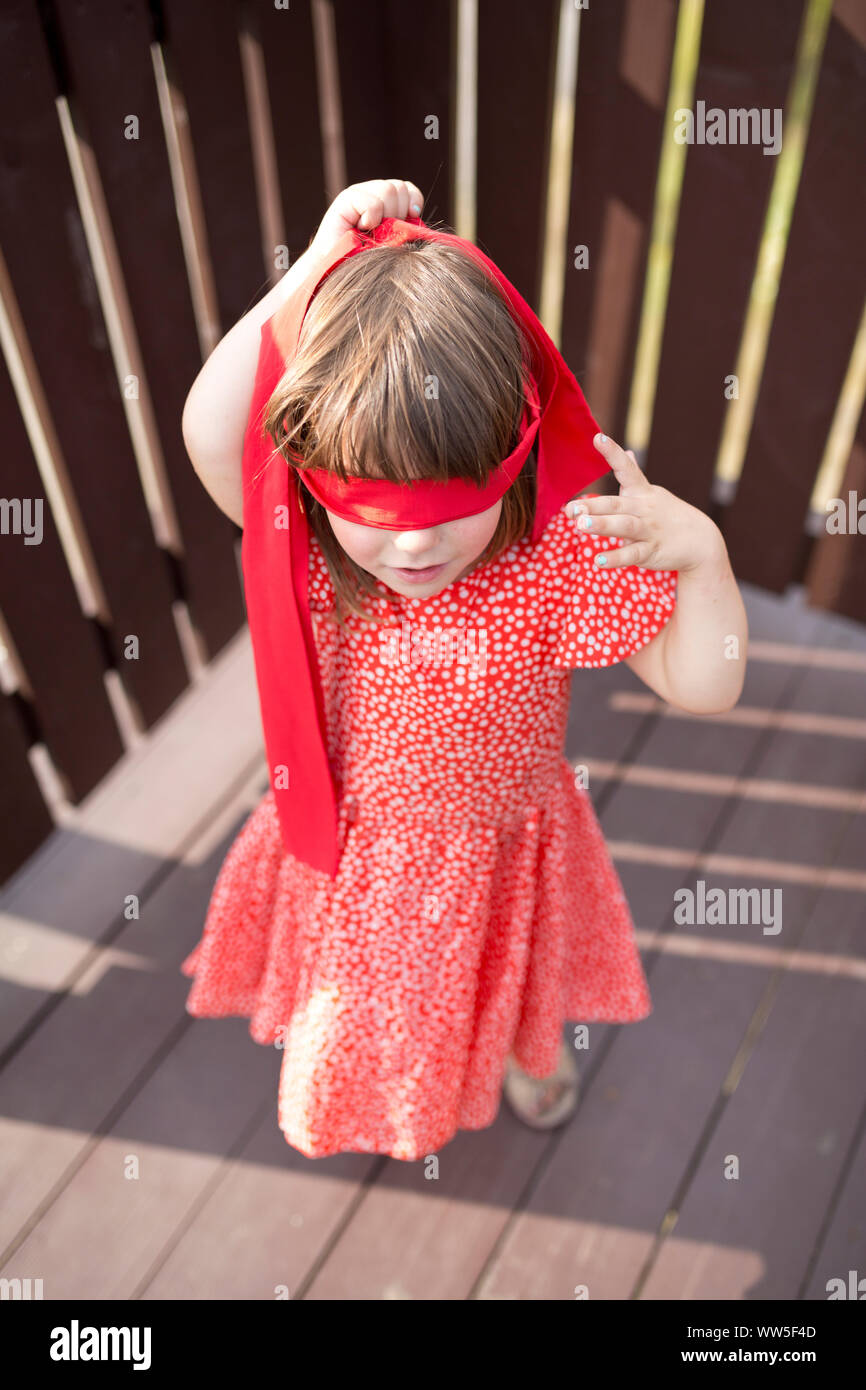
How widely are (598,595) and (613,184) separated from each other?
1.10 meters

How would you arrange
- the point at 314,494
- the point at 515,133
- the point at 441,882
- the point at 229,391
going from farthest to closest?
1. the point at 515,133
2. the point at 441,882
3. the point at 229,391
4. the point at 314,494

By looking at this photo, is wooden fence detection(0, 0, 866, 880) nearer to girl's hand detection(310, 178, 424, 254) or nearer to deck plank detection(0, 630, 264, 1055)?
deck plank detection(0, 630, 264, 1055)

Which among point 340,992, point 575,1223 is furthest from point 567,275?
point 575,1223

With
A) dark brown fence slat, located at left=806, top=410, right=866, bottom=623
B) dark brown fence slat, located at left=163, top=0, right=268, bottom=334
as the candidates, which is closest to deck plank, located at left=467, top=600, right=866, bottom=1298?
dark brown fence slat, located at left=806, top=410, right=866, bottom=623

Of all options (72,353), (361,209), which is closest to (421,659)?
(361,209)

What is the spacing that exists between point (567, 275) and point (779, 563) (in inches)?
30.5

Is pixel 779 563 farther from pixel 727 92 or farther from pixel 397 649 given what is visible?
pixel 397 649

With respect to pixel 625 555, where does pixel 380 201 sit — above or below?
above

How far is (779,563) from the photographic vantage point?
8.36 ft

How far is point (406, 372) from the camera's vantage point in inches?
42.6

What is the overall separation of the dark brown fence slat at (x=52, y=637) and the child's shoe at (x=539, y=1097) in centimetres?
100

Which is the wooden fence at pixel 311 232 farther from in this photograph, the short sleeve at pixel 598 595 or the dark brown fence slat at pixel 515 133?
the short sleeve at pixel 598 595

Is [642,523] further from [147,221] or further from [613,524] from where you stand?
[147,221]

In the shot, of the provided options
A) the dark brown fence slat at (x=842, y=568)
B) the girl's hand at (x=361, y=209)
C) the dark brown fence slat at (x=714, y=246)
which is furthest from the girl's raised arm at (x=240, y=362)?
the dark brown fence slat at (x=842, y=568)
